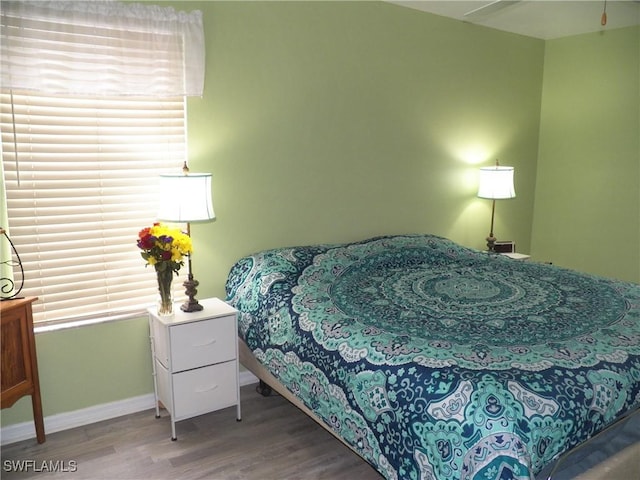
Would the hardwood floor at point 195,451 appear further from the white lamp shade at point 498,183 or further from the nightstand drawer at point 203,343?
the white lamp shade at point 498,183

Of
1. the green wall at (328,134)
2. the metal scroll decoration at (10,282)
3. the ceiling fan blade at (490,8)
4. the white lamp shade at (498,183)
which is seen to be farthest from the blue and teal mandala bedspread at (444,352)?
the ceiling fan blade at (490,8)

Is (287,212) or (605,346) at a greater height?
(287,212)

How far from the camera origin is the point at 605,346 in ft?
6.26

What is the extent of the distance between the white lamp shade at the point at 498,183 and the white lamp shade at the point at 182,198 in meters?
2.42

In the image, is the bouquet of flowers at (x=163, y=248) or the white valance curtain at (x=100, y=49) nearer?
the white valance curtain at (x=100, y=49)

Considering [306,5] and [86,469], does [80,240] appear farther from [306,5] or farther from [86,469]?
[306,5]

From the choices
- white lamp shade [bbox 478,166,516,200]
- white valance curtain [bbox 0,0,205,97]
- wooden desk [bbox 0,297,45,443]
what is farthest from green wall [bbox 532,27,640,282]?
wooden desk [bbox 0,297,45,443]

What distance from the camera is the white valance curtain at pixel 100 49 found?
2.29m

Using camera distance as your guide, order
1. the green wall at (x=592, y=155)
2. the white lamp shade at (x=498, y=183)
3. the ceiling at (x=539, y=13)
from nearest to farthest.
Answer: the ceiling at (x=539, y=13) < the white lamp shade at (x=498, y=183) < the green wall at (x=592, y=155)

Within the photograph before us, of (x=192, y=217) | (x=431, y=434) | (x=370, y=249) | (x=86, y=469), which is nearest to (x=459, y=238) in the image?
(x=370, y=249)

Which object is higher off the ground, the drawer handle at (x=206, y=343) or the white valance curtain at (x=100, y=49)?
the white valance curtain at (x=100, y=49)

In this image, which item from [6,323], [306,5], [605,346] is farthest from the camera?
[306,5]

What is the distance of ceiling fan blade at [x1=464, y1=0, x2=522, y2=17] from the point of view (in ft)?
10.8

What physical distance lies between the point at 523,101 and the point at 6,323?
4.20 m
